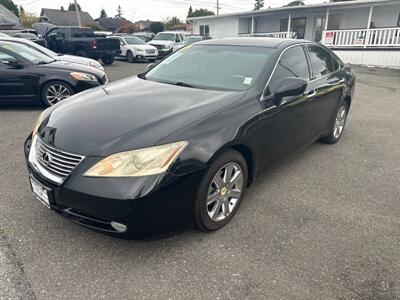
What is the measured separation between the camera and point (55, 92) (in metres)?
6.52

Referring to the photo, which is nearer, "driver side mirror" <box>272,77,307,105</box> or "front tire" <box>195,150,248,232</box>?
"front tire" <box>195,150,248,232</box>

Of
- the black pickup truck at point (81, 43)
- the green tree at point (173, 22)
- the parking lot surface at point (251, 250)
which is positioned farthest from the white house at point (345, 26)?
the green tree at point (173, 22)

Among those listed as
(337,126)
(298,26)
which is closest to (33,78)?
(337,126)

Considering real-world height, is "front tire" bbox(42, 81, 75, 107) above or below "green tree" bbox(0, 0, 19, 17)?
below

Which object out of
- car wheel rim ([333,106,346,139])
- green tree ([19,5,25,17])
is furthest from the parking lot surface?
green tree ([19,5,25,17])

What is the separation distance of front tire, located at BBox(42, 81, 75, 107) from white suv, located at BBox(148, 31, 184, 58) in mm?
12847

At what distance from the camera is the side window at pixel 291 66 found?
3.15m

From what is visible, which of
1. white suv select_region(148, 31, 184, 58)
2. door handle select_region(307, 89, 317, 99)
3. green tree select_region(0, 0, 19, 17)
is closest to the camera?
door handle select_region(307, 89, 317, 99)

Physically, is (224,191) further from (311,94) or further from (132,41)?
(132,41)

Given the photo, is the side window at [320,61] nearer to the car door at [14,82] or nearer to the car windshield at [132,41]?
the car door at [14,82]

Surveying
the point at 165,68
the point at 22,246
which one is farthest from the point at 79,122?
the point at 165,68

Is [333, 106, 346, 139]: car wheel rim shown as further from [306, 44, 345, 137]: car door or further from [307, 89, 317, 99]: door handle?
[307, 89, 317, 99]: door handle

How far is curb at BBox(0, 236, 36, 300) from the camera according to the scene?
202cm

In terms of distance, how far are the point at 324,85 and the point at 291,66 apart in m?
0.79
